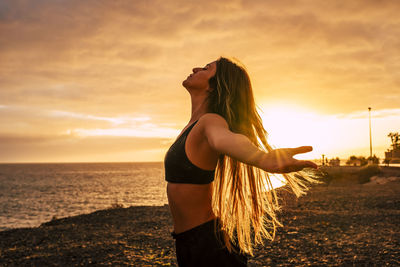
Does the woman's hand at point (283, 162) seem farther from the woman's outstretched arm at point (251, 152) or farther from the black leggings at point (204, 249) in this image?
the black leggings at point (204, 249)

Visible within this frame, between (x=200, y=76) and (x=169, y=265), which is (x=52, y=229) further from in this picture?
(x=200, y=76)

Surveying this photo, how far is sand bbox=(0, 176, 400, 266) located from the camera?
7.15 m

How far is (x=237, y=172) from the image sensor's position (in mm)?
2816

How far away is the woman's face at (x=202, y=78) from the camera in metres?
2.85

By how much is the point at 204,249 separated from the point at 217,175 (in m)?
0.66

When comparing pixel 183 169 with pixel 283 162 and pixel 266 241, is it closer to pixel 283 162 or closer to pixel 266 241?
pixel 283 162

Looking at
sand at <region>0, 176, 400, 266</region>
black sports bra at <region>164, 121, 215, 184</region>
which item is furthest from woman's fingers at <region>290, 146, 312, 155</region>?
Answer: sand at <region>0, 176, 400, 266</region>

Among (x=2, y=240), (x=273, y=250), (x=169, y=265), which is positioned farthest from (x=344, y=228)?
(x=2, y=240)

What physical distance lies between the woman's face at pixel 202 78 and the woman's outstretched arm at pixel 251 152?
728 mm

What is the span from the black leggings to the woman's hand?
1021mm

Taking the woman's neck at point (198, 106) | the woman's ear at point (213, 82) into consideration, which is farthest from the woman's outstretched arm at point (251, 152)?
the woman's ear at point (213, 82)

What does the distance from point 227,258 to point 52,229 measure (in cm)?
1125

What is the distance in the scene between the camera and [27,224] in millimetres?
23375

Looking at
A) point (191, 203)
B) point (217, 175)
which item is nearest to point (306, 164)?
point (191, 203)
